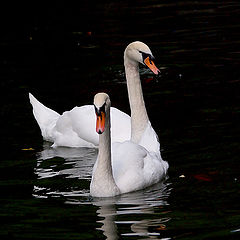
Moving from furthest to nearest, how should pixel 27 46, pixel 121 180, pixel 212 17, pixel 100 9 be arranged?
1. pixel 100 9
2. pixel 212 17
3. pixel 27 46
4. pixel 121 180

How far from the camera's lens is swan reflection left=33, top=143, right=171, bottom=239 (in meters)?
7.92

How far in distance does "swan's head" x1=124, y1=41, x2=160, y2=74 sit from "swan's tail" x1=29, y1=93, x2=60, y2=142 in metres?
2.13

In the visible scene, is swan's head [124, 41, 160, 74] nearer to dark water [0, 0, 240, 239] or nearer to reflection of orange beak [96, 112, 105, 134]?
dark water [0, 0, 240, 239]

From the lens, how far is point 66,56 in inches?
712

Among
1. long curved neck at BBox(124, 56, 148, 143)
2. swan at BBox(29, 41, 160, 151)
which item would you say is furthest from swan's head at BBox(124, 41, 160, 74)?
long curved neck at BBox(124, 56, 148, 143)

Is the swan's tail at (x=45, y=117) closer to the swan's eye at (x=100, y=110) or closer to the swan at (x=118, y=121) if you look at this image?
the swan at (x=118, y=121)

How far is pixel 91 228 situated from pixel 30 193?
165cm

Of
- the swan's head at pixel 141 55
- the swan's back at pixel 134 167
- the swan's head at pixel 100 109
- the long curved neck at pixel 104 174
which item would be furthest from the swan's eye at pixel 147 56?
the swan's head at pixel 100 109

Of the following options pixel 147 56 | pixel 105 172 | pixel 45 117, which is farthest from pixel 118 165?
pixel 45 117


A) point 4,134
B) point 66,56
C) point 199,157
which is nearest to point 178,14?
point 66,56

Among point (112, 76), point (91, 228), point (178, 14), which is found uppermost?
point (178, 14)

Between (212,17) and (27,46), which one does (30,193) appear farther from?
(212,17)

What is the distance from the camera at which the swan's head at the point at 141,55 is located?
10.7 meters

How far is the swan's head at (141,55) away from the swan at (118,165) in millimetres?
1107
